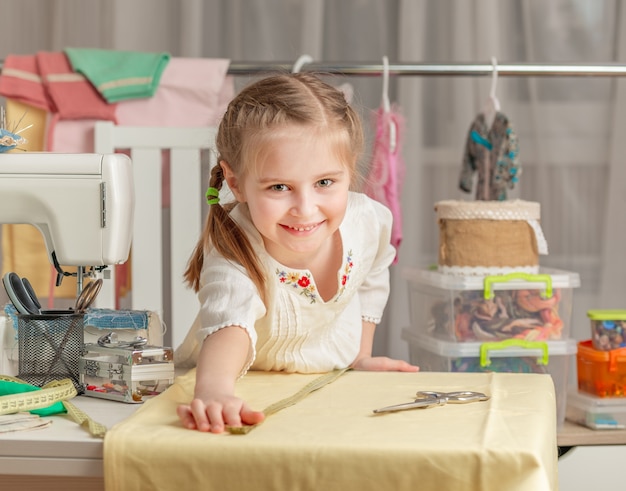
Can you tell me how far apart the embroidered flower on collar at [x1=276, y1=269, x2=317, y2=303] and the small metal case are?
0.70ft

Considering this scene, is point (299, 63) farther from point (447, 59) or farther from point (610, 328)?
point (610, 328)

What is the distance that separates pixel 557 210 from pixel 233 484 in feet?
6.39

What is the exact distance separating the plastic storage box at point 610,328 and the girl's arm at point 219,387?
84 cm

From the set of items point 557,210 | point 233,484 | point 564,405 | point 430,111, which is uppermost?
point 430,111

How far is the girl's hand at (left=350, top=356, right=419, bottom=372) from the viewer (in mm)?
1352

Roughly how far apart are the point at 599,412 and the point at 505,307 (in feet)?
1.04

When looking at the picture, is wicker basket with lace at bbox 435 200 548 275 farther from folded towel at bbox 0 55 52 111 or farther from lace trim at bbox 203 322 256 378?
folded towel at bbox 0 55 52 111

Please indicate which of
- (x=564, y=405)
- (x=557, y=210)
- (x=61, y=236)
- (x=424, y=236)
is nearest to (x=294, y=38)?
(x=424, y=236)

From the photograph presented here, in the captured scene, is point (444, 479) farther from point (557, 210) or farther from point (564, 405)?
point (557, 210)

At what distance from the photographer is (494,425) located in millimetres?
954

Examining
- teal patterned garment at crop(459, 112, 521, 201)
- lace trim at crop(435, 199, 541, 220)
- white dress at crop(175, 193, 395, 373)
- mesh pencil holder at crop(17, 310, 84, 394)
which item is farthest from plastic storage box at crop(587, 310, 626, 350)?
mesh pencil holder at crop(17, 310, 84, 394)

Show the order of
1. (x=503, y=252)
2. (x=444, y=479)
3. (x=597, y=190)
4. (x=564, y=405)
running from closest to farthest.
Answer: (x=444, y=479) → (x=564, y=405) → (x=503, y=252) → (x=597, y=190)

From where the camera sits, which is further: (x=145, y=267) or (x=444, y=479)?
(x=145, y=267)

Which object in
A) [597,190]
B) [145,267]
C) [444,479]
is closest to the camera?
[444,479]
